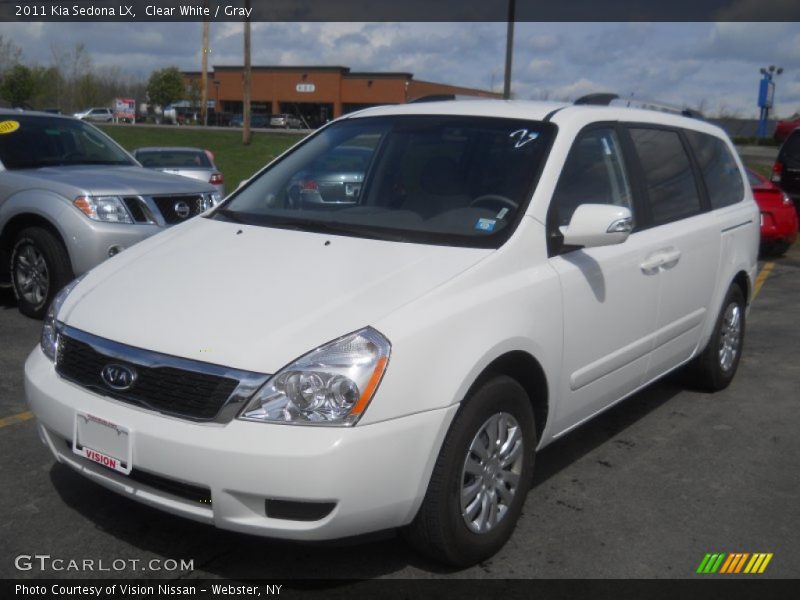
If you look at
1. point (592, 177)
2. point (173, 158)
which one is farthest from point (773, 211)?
point (173, 158)

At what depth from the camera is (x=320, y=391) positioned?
2.96 metres

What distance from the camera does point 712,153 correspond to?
19.1 ft

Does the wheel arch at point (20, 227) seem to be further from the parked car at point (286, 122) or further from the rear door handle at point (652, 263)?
the parked car at point (286, 122)

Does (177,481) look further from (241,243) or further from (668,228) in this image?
(668,228)

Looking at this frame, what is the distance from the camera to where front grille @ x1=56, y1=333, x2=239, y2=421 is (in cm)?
299

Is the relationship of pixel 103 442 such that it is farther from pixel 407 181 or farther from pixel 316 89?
pixel 316 89

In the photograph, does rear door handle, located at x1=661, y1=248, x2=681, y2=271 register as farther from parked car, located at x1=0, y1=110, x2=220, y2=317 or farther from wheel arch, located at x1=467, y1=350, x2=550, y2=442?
parked car, located at x1=0, y1=110, x2=220, y2=317

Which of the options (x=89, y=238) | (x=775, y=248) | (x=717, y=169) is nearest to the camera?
(x=717, y=169)

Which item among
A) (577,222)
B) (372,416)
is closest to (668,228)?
(577,222)

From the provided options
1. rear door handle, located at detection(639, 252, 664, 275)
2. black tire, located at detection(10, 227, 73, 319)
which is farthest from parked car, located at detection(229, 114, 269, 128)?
rear door handle, located at detection(639, 252, 664, 275)

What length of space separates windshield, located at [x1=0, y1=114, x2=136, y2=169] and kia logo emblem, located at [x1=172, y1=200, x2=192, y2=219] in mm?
1219

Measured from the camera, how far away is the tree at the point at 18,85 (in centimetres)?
5448

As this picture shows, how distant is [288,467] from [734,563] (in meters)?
1.92

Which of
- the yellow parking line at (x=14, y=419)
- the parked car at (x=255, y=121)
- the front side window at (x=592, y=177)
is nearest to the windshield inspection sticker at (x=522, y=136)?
the front side window at (x=592, y=177)
